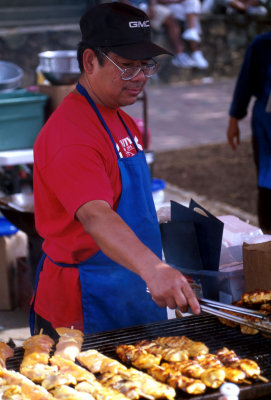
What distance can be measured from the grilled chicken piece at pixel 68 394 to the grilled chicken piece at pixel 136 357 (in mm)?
254

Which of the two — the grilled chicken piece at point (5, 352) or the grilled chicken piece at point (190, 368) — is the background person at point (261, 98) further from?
the grilled chicken piece at point (5, 352)

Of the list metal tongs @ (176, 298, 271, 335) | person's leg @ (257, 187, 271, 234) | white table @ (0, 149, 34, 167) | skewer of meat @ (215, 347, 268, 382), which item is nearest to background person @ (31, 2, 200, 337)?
metal tongs @ (176, 298, 271, 335)

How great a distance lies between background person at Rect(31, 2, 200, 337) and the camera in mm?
2334

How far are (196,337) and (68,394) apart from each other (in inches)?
25.6

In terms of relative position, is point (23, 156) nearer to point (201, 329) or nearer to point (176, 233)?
point (176, 233)

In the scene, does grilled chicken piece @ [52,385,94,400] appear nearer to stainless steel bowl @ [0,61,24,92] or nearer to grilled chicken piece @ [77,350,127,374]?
grilled chicken piece @ [77,350,127,374]

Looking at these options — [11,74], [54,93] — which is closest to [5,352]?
[54,93]

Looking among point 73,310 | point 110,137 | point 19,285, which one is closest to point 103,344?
point 73,310

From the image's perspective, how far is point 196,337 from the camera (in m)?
2.62

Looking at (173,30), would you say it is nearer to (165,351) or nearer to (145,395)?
(165,351)

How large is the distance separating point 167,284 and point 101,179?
1.58ft

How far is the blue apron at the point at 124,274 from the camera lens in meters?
2.72

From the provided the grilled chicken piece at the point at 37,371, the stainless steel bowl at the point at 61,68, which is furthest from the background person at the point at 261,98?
the grilled chicken piece at the point at 37,371

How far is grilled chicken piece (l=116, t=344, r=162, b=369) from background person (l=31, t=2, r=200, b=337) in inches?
8.1
